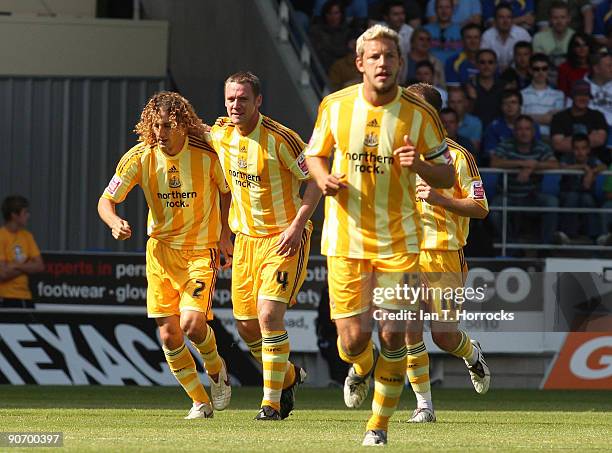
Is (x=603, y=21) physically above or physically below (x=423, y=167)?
above

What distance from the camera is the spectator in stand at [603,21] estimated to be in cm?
1895

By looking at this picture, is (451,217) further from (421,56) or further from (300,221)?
(421,56)

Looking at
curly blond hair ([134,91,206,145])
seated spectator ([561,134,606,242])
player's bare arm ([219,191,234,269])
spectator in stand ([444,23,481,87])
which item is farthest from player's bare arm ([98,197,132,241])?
spectator in stand ([444,23,481,87])

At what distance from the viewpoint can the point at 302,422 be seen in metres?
10.2

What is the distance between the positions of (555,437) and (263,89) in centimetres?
1038

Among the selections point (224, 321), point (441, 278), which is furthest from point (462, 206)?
point (224, 321)

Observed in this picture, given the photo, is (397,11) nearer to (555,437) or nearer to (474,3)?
(474,3)

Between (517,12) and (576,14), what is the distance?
81 cm

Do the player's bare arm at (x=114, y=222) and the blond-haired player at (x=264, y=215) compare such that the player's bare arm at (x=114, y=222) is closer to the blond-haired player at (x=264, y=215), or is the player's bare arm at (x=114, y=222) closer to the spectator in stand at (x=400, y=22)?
the blond-haired player at (x=264, y=215)

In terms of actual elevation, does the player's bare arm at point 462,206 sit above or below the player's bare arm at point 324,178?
below

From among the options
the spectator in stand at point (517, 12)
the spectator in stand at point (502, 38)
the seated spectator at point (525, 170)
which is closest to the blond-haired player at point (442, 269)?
the seated spectator at point (525, 170)

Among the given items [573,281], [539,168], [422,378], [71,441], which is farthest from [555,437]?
[539,168]

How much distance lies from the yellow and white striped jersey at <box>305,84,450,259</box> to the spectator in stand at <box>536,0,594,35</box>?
11.0m

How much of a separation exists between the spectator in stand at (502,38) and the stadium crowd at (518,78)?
1cm
